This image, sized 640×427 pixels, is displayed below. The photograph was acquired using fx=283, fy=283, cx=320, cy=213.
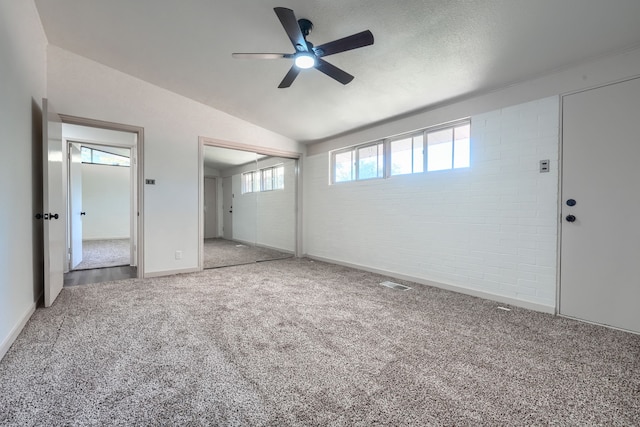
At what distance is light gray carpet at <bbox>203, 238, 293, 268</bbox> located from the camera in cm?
543

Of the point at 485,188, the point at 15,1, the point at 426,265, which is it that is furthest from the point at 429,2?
the point at 15,1

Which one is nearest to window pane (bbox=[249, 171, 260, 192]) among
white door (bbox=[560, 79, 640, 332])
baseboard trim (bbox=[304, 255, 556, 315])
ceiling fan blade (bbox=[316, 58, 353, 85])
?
baseboard trim (bbox=[304, 255, 556, 315])

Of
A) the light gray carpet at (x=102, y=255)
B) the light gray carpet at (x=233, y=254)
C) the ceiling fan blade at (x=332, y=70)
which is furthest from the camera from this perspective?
the light gray carpet at (x=233, y=254)

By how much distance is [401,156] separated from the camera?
437cm

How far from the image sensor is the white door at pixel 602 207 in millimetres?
2451

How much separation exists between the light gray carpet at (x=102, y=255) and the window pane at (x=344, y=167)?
4301mm

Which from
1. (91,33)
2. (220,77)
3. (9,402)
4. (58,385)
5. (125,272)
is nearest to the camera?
(9,402)

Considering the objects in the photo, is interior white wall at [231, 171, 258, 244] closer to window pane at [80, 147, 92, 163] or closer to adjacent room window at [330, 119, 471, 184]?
adjacent room window at [330, 119, 471, 184]

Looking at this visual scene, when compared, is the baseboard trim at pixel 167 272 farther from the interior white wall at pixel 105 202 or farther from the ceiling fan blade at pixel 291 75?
the interior white wall at pixel 105 202

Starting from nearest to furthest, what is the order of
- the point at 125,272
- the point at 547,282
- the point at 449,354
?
the point at 449,354 → the point at 547,282 → the point at 125,272

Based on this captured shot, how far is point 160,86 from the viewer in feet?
13.9

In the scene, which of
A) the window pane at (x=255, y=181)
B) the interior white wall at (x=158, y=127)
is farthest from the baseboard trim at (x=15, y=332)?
the window pane at (x=255, y=181)

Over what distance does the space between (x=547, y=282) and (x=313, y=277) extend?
9.40 feet

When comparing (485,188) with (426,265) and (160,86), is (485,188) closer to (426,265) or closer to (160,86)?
(426,265)
